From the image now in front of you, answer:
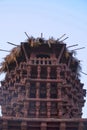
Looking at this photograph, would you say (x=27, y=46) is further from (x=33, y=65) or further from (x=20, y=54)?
(x=33, y=65)

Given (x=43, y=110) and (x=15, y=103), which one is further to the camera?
(x=15, y=103)

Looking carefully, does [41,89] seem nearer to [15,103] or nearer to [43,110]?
[43,110]

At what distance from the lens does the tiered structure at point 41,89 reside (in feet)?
56.0

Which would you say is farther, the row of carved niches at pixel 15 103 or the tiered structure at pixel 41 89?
the row of carved niches at pixel 15 103

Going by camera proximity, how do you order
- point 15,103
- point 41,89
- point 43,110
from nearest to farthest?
point 43,110 < point 15,103 < point 41,89

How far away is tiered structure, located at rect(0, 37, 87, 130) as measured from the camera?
56.0 ft

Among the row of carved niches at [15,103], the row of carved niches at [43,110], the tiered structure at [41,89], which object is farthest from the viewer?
the row of carved niches at [15,103]

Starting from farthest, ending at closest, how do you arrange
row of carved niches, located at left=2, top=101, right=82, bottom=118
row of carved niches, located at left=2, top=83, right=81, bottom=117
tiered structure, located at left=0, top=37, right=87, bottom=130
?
1. row of carved niches, located at left=2, top=83, right=81, bottom=117
2. row of carved niches, located at left=2, top=101, right=82, bottom=118
3. tiered structure, located at left=0, top=37, right=87, bottom=130

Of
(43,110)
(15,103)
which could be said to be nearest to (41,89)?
(43,110)

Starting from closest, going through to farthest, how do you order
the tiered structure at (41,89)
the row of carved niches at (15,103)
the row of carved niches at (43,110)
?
the tiered structure at (41,89), the row of carved niches at (43,110), the row of carved niches at (15,103)

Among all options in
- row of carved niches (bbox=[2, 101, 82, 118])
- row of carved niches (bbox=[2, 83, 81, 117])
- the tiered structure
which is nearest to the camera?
the tiered structure

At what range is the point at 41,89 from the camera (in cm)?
2058

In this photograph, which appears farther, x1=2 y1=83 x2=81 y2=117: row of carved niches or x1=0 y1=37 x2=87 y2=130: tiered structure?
x1=2 y1=83 x2=81 y2=117: row of carved niches

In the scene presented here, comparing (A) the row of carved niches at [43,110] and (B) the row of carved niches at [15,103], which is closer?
(A) the row of carved niches at [43,110]
